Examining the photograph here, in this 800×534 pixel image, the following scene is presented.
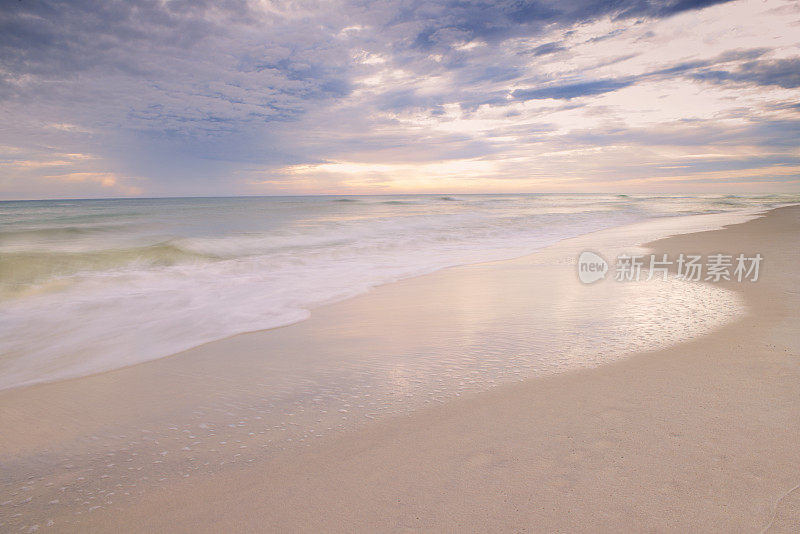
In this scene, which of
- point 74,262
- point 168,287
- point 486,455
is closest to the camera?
point 486,455

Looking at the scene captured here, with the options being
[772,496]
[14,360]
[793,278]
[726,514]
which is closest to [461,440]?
[726,514]

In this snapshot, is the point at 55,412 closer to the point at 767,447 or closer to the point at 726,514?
the point at 726,514

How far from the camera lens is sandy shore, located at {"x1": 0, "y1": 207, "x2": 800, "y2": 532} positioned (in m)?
1.79

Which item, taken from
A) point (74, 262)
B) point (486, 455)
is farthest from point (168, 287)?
point (486, 455)

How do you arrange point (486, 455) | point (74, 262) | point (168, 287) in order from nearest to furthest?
1. point (486, 455)
2. point (168, 287)
3. point (74, 262)

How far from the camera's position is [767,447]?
6.92ft

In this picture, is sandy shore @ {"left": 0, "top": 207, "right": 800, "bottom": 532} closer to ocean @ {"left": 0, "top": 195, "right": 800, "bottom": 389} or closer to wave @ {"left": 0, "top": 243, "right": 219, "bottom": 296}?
ocean @ {"left": 0, "top": 195, "right": 800, "bottom": 389}

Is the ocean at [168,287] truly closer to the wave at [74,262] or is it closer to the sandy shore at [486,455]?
the wave at [74,262]

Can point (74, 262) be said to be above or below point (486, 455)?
below

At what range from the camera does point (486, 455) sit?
2170 mm

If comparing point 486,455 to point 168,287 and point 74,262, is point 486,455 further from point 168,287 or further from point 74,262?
point 74,262

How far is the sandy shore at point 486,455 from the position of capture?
179 cm

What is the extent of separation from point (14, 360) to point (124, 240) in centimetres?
1461

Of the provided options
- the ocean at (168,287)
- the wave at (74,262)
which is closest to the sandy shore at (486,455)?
the ocean at (168,287)
